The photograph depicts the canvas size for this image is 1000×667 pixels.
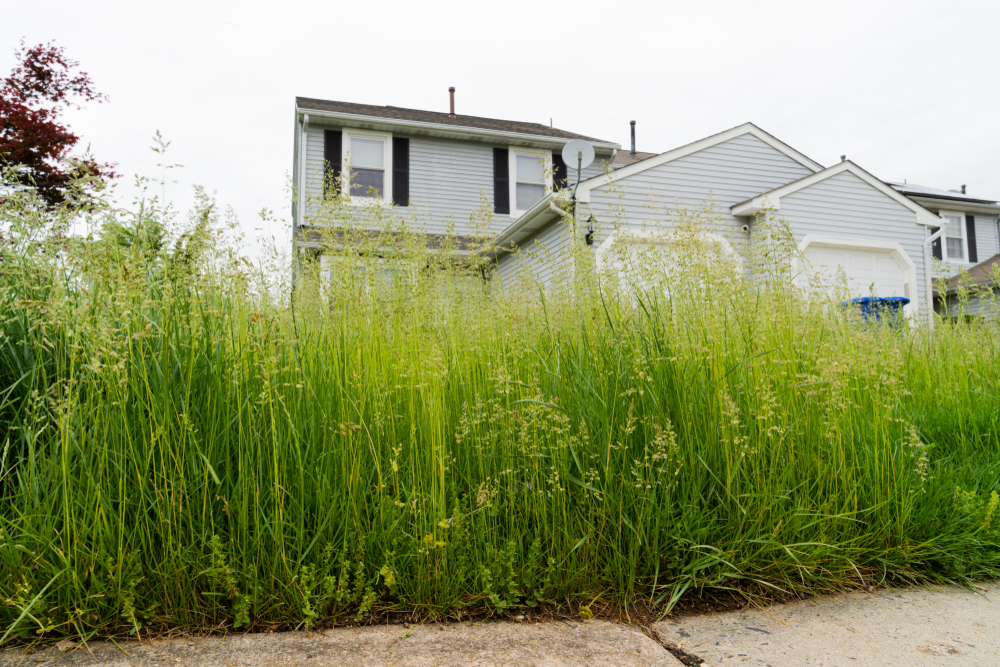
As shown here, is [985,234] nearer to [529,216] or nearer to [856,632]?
[529,216]

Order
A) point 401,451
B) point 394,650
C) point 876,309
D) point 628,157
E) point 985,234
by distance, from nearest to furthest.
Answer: point 394,650 < point 401,451 < point 876,309 < point 985,234 < point 628,157

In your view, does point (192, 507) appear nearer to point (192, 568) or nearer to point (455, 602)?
point (192, 568)

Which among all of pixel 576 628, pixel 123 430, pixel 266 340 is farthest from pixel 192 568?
pixel 576 628

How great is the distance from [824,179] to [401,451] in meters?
12.4

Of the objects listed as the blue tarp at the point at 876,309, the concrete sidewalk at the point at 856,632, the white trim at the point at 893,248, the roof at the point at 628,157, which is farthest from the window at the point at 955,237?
the concrete sidewalk at the point at 856,632

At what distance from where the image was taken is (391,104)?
14758mm

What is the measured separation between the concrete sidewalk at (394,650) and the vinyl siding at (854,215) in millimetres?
11336

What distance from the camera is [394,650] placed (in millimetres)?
1287

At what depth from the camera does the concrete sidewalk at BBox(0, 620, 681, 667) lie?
48.2 inches

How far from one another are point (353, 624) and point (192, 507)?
57 cm

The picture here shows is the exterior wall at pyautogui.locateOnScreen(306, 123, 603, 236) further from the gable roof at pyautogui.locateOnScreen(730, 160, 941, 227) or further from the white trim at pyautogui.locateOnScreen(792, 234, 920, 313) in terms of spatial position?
the white trim at pyautogui.locateOnScreen(792, 234, 920, 313)

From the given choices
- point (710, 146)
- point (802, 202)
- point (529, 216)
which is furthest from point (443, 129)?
point (802, 202)

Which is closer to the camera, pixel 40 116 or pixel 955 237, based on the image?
pixel 40 116

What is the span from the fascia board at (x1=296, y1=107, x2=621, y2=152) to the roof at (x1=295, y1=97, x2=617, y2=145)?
10 centimetres
